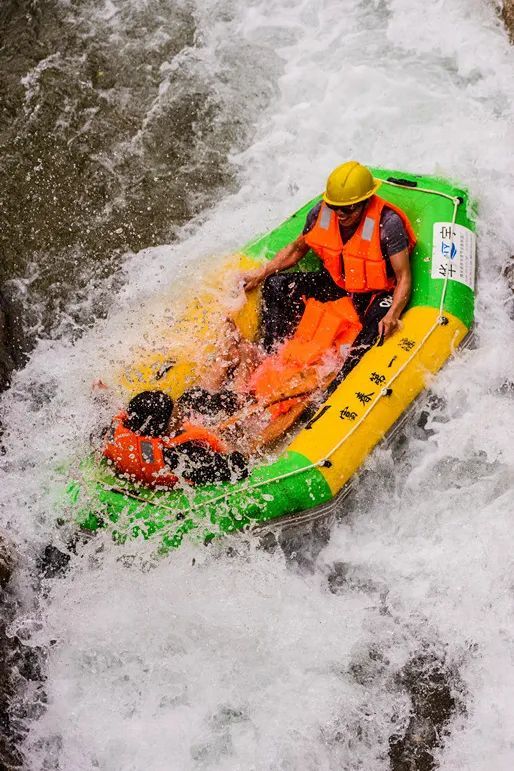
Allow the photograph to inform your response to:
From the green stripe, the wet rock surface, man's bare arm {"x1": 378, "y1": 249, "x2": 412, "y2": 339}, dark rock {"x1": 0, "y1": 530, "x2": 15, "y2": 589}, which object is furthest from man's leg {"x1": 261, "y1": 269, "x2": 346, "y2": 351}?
dark rock {"x1": 0, "y1": 530, "x2": 15, "y2": 589}

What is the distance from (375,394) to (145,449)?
1399 mm

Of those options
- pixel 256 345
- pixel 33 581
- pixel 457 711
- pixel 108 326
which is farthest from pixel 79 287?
pixel 457 711

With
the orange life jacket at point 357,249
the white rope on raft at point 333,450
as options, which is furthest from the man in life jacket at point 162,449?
the orange life jacket at point 357,249

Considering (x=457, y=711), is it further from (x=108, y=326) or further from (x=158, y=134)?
(x=158, y=134)

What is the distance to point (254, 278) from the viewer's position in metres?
5.50

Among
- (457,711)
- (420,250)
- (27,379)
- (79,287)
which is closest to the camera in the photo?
(457,711)

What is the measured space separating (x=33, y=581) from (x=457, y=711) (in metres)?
2.55

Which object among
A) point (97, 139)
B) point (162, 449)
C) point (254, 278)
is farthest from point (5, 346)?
point (97, 139)

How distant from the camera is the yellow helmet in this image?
15.9 ft

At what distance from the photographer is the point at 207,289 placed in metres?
5.61

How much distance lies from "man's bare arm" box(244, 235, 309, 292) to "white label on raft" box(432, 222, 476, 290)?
2.84ft

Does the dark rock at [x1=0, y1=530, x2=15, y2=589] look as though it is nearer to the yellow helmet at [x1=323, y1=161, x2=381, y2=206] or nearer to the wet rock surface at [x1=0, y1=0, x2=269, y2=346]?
the wet rock surface at [x1=0, y1=0, x2=269, y2=346]

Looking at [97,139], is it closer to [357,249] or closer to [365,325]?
[357,249]

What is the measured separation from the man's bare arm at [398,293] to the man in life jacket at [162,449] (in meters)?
1.22
